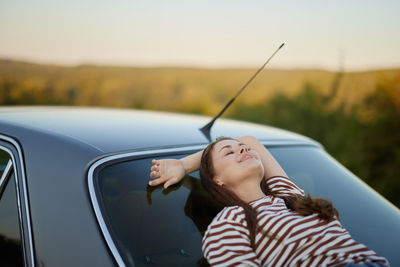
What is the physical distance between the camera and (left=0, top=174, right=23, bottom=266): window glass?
5.07 ft

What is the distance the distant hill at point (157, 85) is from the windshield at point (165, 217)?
999 centimetres

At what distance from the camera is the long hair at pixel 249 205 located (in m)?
1.52

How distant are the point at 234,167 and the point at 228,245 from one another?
0.43 m

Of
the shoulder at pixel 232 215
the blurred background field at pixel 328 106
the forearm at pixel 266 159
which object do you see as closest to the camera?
the shoulder at pixel 232 215

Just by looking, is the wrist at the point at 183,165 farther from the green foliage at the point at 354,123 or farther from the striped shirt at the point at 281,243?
the green foliage at the point at 354,123

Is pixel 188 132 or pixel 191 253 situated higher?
pixel 188 132

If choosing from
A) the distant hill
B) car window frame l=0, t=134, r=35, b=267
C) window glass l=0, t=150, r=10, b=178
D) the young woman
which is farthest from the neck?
the distant hill

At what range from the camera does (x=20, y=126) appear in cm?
190

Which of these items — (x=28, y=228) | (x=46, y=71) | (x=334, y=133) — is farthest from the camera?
(x=46, y=71)

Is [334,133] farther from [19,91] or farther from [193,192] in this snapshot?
[19,91]

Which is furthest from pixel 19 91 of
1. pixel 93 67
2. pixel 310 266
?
pixel 310 266

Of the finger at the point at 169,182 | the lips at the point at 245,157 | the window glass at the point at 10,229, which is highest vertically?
the lips at the point at 245,157

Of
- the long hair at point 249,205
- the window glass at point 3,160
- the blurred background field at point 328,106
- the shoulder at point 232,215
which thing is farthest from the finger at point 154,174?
the blurred background field at point 328,106

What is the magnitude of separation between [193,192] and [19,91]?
1865cm
